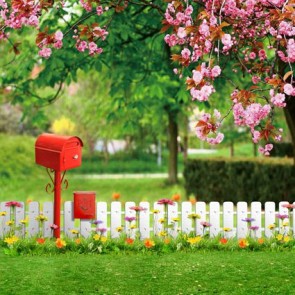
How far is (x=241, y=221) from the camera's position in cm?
962

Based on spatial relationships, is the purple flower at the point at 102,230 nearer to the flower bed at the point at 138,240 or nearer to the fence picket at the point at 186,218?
the flower bed at the point at 138,240

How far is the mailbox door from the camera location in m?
9.01

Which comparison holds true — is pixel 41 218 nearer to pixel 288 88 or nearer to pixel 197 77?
pixel 197 77

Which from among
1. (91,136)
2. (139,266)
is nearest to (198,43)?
(139,266)

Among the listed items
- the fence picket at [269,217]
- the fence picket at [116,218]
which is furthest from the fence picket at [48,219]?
the fence picket at [269,217]

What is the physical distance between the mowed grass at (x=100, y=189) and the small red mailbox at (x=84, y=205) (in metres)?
8.53

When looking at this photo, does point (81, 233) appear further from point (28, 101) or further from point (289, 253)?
point (28, 101)

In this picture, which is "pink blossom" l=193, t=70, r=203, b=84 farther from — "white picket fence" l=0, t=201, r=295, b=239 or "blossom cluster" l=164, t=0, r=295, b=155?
"white picket fence" l=0, t=201, r=295, b=239

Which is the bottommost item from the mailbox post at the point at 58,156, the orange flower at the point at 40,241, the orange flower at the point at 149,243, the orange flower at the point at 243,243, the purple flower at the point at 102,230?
the orange flower at the point at 243,243

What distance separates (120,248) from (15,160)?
53.1ft

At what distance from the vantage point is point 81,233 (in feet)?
30.9

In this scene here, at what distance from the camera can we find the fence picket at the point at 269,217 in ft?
31.7

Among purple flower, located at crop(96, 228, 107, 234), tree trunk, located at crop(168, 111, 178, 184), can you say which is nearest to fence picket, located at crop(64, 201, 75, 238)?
purple flower, located at crop(96, 228, 107, 234)

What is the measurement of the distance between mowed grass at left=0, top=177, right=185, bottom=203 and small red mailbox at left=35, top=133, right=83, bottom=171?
8.65 meters
